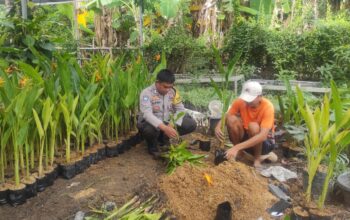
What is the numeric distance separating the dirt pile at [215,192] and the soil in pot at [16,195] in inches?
39.6

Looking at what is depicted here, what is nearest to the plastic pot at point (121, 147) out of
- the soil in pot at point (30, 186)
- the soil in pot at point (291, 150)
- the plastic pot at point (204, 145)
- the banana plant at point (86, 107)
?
the banana plant at point (86, 107)

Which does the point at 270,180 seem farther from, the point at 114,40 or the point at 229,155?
the point at 114,40

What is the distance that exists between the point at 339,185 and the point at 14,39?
3.69 meters

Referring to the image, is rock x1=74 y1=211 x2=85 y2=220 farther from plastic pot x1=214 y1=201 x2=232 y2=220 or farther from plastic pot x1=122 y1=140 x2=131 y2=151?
plastic pot x1=122 y1=140 x2=131 y2=151

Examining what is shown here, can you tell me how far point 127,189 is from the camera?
2998mm

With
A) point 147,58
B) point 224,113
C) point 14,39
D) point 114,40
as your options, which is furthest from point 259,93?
point 114,40

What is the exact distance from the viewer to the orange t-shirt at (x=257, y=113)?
3384 mm

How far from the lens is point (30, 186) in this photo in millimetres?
2816

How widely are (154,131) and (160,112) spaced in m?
0.24

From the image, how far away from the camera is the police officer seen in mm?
3613

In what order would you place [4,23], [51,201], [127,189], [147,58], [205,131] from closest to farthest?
[51,201] → [127,189] → [4,23] → [205,131] → [147,58]

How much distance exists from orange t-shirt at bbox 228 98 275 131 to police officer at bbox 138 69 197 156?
555 millimetres

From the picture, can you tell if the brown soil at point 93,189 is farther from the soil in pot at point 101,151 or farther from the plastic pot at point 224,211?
the plastic pot at point 224,211

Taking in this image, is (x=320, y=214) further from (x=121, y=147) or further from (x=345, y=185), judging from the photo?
(x=121, y=147)
